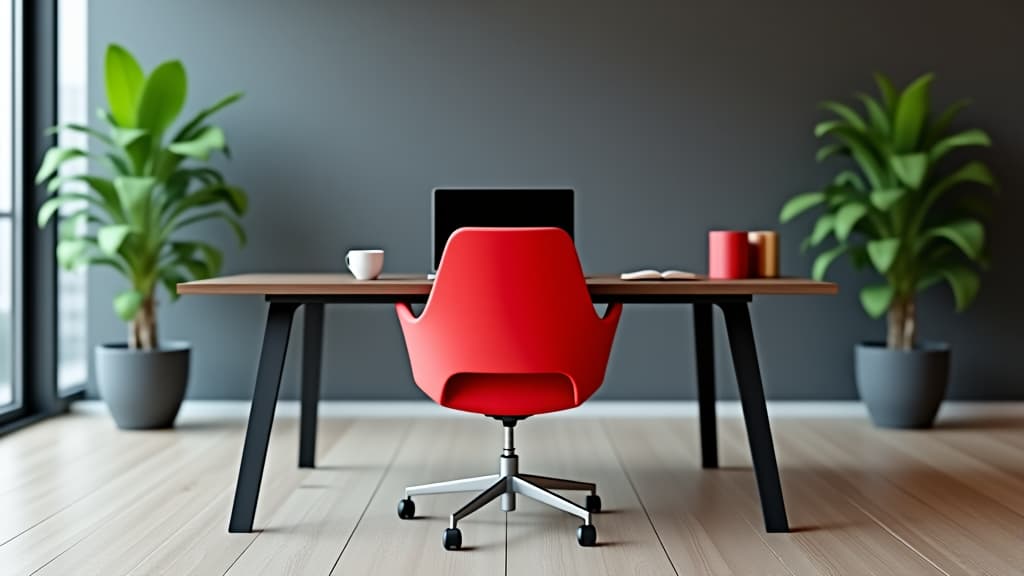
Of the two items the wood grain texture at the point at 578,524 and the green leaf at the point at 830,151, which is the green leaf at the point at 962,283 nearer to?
the green leaf at the point at 830,151

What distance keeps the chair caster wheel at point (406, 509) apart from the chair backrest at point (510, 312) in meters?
0.40

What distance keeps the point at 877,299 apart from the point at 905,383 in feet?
1.22

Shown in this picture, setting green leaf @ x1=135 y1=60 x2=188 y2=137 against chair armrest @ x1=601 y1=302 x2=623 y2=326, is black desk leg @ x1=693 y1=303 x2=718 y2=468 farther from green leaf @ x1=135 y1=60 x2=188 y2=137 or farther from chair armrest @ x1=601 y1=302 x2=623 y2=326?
green leaf @ x1=135 y1=60 x2=188 y2=137

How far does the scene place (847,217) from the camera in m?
4.27

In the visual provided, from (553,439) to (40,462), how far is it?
1.91 metres

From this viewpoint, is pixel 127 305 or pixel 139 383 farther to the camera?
pixel 139 383

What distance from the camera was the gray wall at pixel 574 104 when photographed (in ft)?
15.7

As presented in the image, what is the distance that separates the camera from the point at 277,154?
4820mm

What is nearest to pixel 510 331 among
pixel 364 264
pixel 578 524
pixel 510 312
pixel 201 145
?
pixel 510 312

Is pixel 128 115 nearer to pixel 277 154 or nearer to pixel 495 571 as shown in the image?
pixel 277 154

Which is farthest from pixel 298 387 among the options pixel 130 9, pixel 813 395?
pixel 813 395

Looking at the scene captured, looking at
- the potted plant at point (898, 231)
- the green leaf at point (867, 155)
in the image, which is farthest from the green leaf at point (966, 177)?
the green leaf at point (867, 155)

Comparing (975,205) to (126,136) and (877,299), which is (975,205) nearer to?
(877,299)

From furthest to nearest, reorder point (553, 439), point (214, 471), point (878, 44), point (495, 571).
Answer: point (878, 44)
point (553, 439)
point (214, 471)
point (495, 571)
